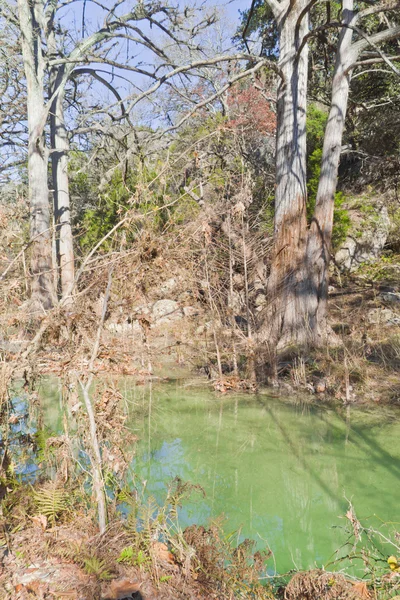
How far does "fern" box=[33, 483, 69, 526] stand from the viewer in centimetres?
358

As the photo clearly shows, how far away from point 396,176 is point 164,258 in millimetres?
11307

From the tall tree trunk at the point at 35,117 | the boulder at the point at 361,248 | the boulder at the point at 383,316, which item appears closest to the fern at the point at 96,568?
the boulder at the point at 383,316

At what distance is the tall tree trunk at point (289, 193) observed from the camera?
8.77m

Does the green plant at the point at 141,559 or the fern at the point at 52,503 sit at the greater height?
the fern at the point at 52,503

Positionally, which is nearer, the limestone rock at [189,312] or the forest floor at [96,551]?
the forest floor at [96,551]

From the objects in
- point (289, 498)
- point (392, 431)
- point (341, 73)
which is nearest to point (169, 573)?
point (289, 498)

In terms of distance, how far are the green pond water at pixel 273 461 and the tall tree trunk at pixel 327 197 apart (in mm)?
2358

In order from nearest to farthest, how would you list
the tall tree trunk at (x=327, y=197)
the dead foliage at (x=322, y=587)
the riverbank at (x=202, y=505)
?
the dead foliage at (x=322, y=587) → the riverbank at (x=202, y=505) → the tall tree trunk at (x=327, y=197)

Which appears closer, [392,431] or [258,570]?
[258,570]

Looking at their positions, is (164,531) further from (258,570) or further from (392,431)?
(392,431)

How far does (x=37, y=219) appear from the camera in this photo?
458 inches

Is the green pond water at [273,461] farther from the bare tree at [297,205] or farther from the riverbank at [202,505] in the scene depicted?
the bare tree at [297,205]

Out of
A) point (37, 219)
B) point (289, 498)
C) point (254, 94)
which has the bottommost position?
point (289, 498)

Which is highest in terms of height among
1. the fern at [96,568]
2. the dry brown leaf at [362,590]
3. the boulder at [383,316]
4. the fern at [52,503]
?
the boulder at [383,316]
